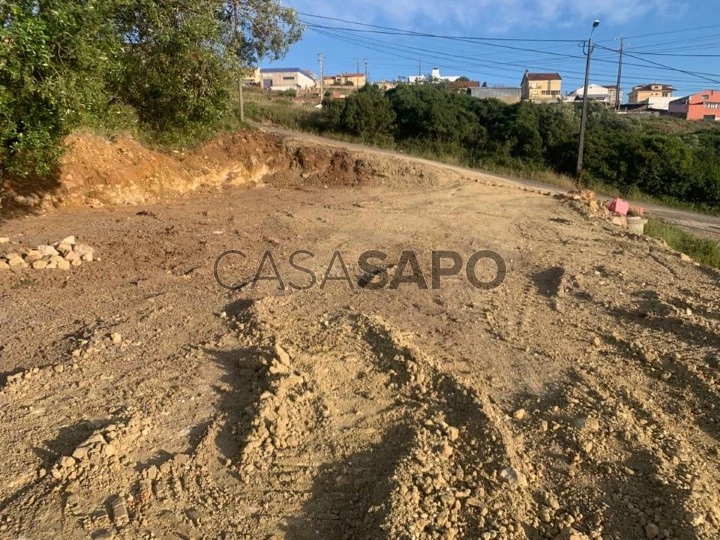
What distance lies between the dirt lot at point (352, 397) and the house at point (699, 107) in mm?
63163

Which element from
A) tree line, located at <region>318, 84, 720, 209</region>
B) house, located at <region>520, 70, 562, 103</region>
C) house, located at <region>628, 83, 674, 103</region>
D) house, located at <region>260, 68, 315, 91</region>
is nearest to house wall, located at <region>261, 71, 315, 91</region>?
house, located at <region>260, 68, 315, 91</region>

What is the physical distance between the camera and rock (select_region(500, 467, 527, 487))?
2.93 m

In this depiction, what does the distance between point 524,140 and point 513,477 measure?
85.5 feet

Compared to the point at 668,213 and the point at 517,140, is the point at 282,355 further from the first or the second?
the point at 517,140

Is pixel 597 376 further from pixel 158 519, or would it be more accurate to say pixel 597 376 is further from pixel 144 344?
pixel 144 344

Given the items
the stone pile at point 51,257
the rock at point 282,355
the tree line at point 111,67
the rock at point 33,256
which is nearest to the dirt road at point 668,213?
the tree line at point 111,67

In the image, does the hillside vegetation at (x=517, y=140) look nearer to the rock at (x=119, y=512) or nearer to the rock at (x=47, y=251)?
the rock at (x=47, y=251)

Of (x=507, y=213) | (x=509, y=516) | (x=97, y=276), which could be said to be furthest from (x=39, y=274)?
(x=507, y=213)

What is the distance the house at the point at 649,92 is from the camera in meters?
77.1

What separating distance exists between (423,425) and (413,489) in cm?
66

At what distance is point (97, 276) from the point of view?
20.9ft

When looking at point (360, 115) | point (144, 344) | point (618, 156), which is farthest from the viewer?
point (360, 115)

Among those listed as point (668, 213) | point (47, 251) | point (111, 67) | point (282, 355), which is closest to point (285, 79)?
point (668, 213)

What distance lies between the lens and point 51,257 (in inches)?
261
